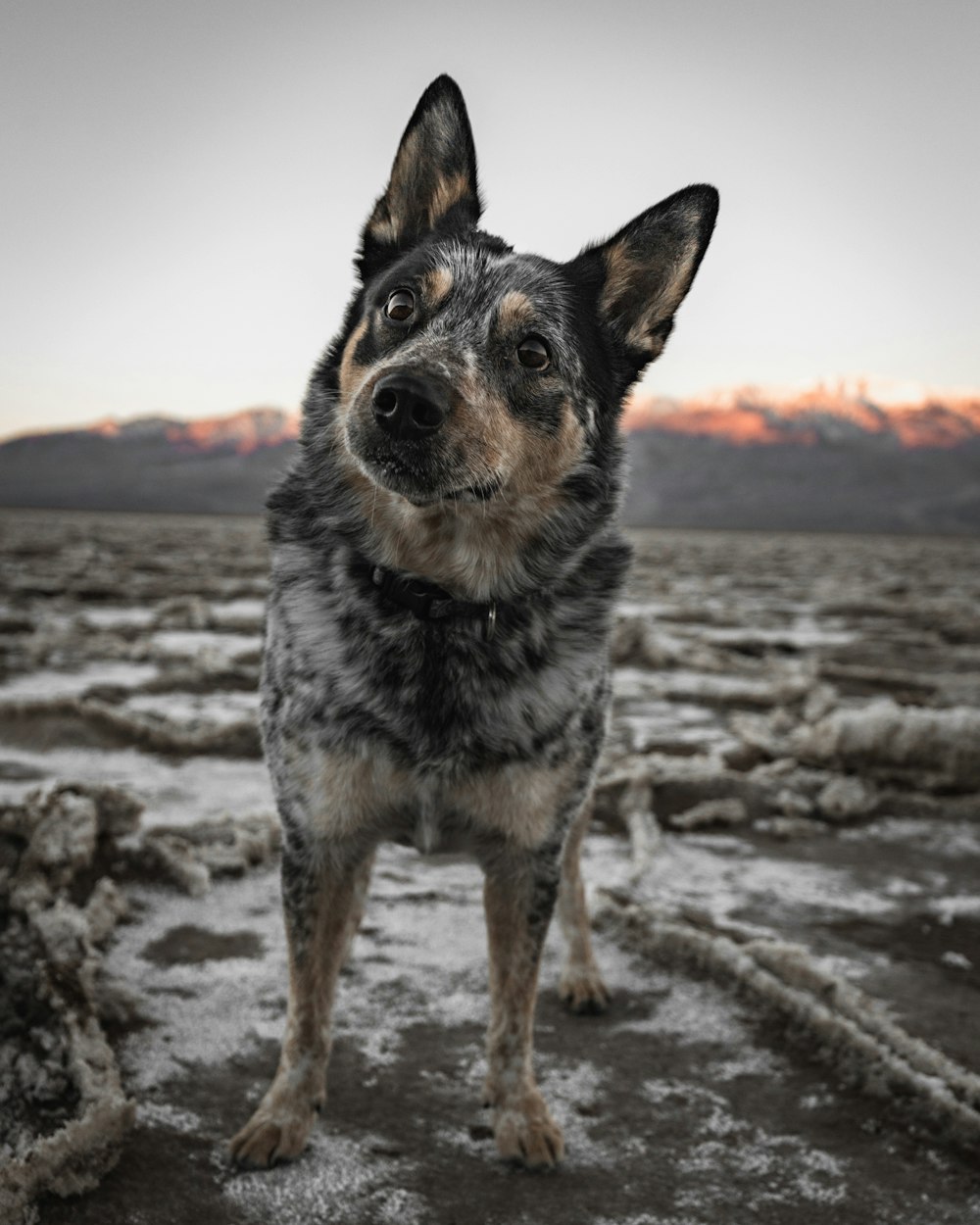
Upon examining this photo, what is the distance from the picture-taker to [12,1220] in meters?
1.69

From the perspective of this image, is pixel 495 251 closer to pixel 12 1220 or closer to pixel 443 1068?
pixel 443 1068

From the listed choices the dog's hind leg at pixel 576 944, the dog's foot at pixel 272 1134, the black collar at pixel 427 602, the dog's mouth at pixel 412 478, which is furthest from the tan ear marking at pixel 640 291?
the dog's foot at pixel 272 1134

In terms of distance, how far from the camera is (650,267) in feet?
9.05

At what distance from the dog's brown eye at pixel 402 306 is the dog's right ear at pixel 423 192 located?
1.07 ft

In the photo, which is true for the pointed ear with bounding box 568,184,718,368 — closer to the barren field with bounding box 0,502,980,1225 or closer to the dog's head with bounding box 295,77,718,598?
the dog's head with bounding box 295,77,718,598

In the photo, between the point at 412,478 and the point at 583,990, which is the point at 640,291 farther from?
the point at 583,990

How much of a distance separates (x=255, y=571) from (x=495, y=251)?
560 inches

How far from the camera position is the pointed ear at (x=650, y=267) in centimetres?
260

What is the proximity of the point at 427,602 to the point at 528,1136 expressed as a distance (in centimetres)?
131

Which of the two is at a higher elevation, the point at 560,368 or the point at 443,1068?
the point at 560,368

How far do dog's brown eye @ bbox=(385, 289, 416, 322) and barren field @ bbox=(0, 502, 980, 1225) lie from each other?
6.63 feet

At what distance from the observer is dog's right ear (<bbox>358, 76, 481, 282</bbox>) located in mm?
2742

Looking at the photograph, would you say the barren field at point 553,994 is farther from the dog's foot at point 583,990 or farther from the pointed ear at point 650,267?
the pointed ear at point 650,267

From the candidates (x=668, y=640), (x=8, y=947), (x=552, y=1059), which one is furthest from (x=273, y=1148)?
(x=668, y=640)
